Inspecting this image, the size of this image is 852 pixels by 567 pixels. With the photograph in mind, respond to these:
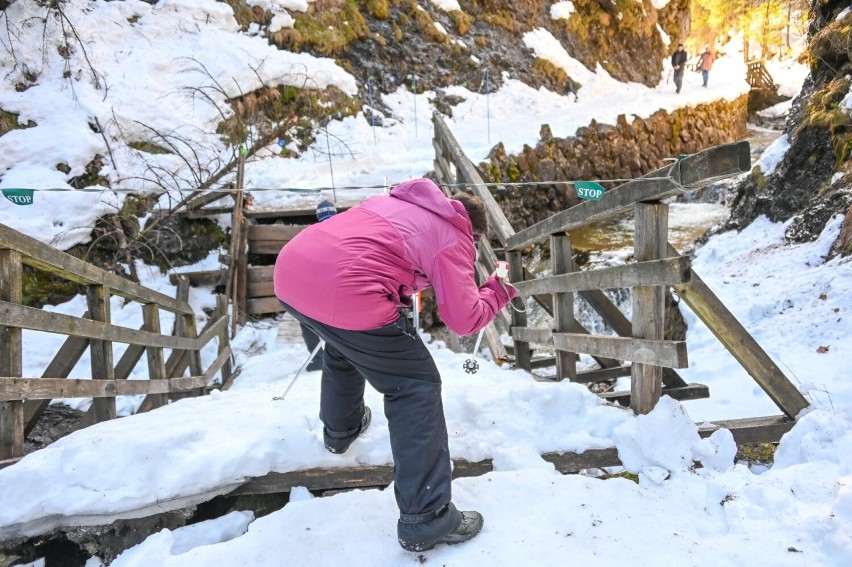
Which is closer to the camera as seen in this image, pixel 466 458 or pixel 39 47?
pixel 466 458

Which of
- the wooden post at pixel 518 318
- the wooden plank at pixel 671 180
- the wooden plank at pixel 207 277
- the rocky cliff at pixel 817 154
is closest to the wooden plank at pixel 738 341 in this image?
the wooden plank at pixel 671 180

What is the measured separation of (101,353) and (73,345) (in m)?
0.19

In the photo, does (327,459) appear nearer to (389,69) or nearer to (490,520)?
→ (490,520)

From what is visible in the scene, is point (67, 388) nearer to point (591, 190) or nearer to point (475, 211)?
point (475, 211)

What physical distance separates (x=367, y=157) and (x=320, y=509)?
10383 millimetres

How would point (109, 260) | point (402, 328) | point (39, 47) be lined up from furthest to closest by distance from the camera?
point (39, 47)
point (109, 260)
point (402, 328)

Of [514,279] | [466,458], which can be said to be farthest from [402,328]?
[514,279]

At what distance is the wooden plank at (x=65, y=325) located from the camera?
264 cm

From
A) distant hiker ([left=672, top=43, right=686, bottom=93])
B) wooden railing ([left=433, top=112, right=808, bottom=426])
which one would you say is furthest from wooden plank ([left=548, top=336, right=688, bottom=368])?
distant hiker ([left=672, top=43, right=686, bottom=93])

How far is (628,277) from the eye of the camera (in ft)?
8.97

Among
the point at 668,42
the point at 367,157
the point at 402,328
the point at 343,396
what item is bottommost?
the point at 343,396

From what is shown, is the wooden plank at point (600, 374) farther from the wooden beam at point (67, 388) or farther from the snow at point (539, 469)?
the wooden beam at point (67, 388)

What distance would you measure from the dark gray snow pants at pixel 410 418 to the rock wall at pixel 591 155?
890cm

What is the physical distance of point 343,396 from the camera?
8.59 feet
